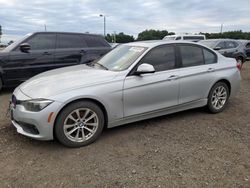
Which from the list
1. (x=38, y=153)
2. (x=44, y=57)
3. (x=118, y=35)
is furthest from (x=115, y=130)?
(x=118, y=35)

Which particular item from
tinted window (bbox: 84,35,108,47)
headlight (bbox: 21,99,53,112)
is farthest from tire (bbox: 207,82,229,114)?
tinted window (bbox: 84,35,108,47)

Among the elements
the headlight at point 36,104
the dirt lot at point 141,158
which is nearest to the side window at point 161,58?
the dirt lot at point 141,158

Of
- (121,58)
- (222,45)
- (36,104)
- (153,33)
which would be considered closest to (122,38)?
(153,33)

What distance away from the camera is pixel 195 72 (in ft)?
14.9

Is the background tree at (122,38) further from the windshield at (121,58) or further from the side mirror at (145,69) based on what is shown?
the side mirror at (145,69)

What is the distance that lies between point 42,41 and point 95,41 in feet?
5.51

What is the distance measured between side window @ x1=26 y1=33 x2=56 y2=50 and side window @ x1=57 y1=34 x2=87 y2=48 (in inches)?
7.1

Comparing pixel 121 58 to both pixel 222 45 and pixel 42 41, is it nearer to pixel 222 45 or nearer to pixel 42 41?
pixel 42 41

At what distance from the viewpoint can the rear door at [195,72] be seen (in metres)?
4.43

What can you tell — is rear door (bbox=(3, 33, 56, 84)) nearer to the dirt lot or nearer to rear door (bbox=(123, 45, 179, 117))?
the dirt lot

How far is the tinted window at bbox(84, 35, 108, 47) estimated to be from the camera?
781 centimetres

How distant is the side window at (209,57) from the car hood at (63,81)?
2051mm

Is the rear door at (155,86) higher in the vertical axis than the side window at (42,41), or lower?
lower

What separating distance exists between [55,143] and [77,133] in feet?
1.36
